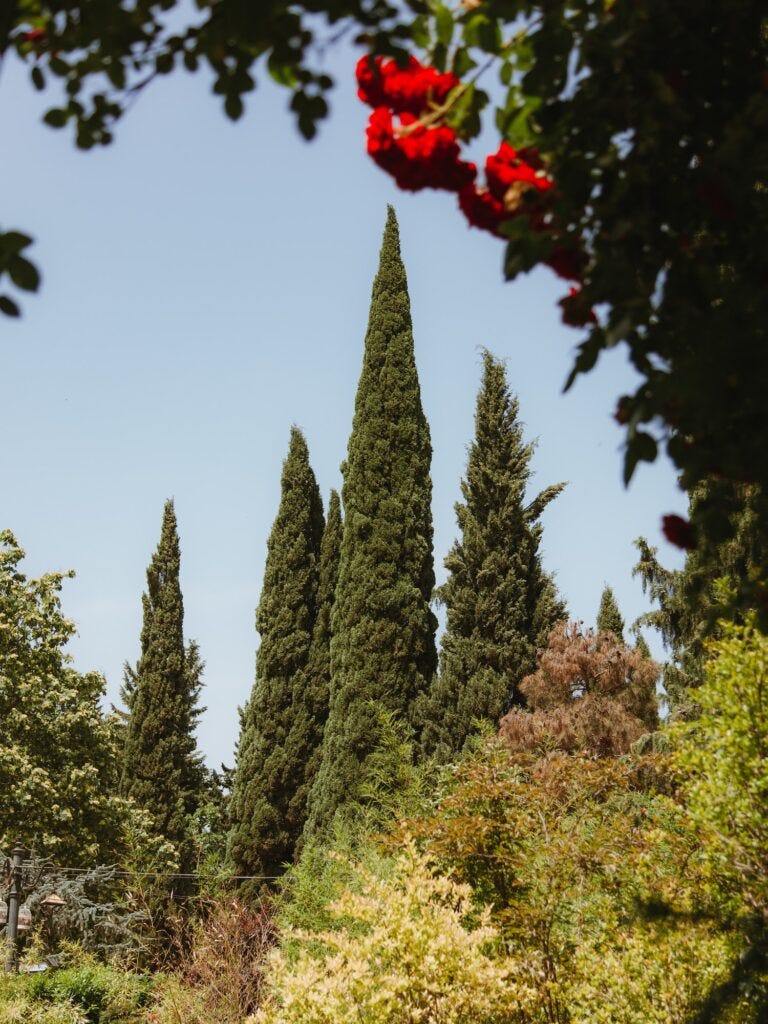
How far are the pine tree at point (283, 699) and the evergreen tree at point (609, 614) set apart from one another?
380 inches

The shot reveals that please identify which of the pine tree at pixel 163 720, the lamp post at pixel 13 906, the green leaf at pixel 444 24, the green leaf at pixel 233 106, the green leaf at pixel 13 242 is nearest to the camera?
the green leaf at pixel 13 242

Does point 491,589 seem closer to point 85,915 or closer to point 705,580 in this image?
point 85,915

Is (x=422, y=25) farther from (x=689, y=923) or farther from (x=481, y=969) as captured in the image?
(x=481, y=969)

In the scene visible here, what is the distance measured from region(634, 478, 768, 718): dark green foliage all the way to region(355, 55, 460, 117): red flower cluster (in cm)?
98

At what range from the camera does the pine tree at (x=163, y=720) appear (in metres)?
18.6

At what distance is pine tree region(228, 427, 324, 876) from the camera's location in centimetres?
1633

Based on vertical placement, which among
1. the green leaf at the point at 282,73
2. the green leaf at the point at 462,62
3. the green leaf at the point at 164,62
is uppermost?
the green leaf at the point at 164,62

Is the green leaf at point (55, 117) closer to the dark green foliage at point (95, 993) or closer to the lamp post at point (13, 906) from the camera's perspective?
the lamp post at point (13, 906)

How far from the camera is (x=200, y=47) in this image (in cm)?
→ 179

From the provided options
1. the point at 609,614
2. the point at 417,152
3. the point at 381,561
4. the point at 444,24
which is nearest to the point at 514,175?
the point at 417,152

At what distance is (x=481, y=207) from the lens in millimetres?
1808

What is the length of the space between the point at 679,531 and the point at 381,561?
13290 millimetres

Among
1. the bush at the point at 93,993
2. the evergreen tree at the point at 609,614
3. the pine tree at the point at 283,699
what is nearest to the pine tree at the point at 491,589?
the pine tree at the point at 283,699

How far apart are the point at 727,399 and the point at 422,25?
38.2 inches
